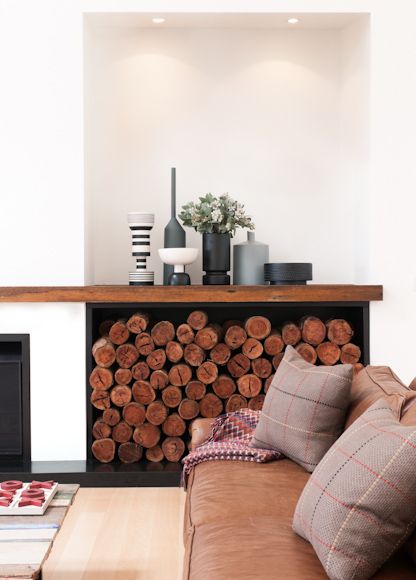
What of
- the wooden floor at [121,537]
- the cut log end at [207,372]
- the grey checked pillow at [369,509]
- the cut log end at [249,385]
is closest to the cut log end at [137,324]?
the cut log end at [207,372]

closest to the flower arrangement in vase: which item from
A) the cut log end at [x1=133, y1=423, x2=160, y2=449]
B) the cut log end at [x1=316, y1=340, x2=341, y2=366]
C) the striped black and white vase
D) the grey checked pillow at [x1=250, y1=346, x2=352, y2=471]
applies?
the striped black and white vase

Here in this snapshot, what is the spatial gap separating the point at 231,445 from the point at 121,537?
71 cm

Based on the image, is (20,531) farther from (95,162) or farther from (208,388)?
(95,162)

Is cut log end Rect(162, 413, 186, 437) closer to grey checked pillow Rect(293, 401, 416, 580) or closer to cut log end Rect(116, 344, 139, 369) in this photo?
cut log end Rect(116, 344, 139, 369)

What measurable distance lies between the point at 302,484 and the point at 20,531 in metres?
0.91

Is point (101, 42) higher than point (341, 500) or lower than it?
higher

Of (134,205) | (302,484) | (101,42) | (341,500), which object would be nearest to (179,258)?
(134,205)

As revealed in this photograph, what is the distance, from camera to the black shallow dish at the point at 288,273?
4195 millimetres

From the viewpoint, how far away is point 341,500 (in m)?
1.86

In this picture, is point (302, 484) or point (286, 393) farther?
point (286, 393)

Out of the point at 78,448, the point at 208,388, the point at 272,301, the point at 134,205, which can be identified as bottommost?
the point at 78,448

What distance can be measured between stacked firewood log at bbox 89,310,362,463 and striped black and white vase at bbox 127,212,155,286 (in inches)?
7.8

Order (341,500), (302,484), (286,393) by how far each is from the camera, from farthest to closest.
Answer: (286,393), (302,484), (341,500)

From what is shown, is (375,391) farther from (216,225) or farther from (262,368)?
(216,225)
